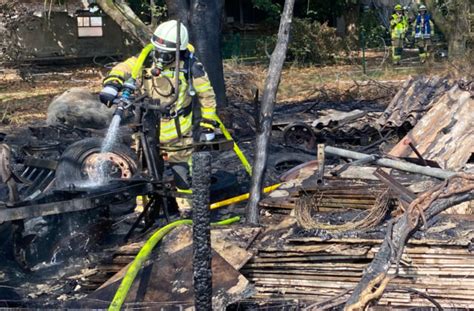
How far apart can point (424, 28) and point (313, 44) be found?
3.62m

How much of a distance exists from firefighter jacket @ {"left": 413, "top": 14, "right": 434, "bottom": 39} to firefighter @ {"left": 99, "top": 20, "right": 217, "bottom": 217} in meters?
18.2

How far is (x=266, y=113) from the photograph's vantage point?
6.60 m

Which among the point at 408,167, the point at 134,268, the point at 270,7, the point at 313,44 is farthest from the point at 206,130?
the point at 270,7

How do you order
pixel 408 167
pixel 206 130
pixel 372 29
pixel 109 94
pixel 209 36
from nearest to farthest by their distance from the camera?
pixel 408 167, pixel 109 94, pixel 206 130, pixel 209 36, pixel 372 29

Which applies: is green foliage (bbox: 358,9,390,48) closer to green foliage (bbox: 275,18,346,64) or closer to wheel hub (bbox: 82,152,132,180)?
green foliage (bbox: 275,18,346,64)

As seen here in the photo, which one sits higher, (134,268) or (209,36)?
(209,36)

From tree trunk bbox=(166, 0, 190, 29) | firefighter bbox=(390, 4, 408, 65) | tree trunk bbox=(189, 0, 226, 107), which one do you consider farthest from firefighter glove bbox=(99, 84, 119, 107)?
firefighter bbox=(390, 4, 408, 65)

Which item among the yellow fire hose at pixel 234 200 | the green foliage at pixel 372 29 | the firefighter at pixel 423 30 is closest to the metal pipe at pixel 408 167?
the yellow fire hose at pixel 234 200

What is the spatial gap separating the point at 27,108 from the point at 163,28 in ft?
36.5

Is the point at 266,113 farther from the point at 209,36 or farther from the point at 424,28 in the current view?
the point at 424,28

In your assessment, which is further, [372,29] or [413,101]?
[372,29]

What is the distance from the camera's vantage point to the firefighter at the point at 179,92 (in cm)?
707

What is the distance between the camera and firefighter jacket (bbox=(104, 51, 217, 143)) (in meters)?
7.26

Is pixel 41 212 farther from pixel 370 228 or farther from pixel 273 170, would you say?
pixel 273 170
